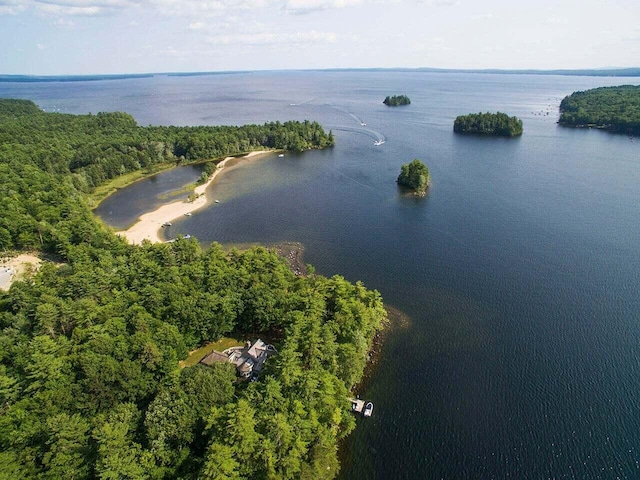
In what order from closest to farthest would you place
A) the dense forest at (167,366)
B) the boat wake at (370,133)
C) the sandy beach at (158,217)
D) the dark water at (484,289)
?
the dense forest at (167,366) → the dark water at (484,289) → the sandy beach at (158,217) → the boat wake at (370,133)

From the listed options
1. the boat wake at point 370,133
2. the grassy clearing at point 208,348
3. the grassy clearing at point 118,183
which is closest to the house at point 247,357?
the grassy clearing at point 208,348

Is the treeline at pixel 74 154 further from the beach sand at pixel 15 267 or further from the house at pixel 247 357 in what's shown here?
the house at pixel 247 357

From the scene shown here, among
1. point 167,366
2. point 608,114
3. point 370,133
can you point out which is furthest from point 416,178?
point 608,114

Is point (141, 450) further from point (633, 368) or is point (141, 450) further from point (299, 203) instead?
point (299, 203)

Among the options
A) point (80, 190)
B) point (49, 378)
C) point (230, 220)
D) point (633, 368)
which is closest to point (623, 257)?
point (633, 368)

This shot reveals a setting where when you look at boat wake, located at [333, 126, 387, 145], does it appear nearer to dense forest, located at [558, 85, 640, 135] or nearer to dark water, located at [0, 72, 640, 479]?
dark water, located at [0, 72, 640, 479]

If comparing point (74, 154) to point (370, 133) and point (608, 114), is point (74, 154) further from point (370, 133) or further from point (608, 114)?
point (608, 114)
